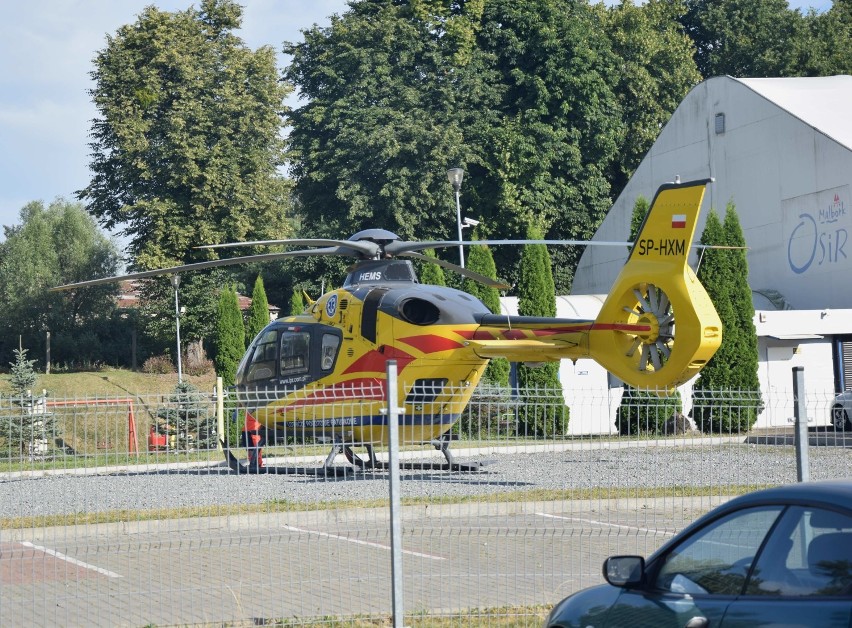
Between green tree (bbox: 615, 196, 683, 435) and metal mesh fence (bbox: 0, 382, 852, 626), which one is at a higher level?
green tree (bbox: 615, 196, 683, 435)

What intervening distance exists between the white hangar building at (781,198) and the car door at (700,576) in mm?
24776

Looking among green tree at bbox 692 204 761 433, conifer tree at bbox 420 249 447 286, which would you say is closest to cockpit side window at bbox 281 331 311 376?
green tree at bbox 692 204 761 433

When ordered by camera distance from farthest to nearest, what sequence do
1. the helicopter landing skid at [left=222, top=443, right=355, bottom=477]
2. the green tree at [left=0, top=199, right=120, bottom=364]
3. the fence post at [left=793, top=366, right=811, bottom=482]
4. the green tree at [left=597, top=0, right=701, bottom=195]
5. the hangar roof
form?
the green tree at [left=0, top=199, right=120, bottom=364]
the green tree at [left=597, top=0, right=701, bottom=195]
the hangar roof
the helicopter landing skid at [left=222, top=443, right=355, bottom=477]
the fence post at [left=793, top=366, right=811, bottom=482]

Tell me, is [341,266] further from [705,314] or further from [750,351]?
→ [705,314]

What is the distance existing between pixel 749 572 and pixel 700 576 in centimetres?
32

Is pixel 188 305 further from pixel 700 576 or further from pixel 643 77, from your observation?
pixel 700 576

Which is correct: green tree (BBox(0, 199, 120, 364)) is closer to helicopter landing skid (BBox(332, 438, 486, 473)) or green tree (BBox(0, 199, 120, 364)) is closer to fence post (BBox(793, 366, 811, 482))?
helicopter landing skid (BBox(332, 438, 486, 473))

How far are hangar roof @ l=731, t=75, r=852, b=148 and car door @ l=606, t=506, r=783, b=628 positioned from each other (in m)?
31.2

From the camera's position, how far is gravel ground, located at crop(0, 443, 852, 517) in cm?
1114

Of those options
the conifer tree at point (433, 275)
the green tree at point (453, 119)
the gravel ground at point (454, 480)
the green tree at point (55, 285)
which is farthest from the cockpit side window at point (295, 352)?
the green tree at point (55, 285)

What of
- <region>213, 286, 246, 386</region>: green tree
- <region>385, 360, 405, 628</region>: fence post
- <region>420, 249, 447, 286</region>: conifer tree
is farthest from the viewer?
<region>213, 286, 246, 386</region>: green tree

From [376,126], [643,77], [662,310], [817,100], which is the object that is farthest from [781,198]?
[662,310]

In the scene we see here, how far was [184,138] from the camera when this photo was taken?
153ft

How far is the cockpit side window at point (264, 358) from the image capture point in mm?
18875
